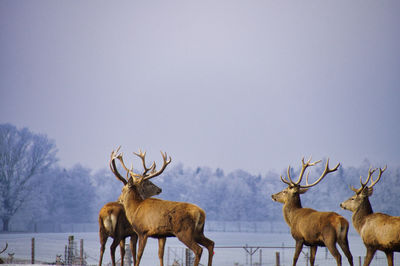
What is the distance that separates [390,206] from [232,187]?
21.2m

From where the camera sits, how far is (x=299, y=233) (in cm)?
1328

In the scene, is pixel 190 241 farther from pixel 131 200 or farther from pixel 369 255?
pixel 369 255

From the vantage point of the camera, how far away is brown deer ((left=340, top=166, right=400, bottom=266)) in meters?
11.9

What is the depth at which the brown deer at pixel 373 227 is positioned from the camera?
1192cm

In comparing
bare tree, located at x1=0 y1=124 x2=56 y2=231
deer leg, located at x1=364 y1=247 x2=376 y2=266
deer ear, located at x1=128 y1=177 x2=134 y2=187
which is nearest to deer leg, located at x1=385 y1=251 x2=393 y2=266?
deer leg, located at x1=364 y1=247 x2=376 y2=266

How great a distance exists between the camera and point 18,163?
196 ft

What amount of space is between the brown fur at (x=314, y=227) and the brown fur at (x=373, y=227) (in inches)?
16.0

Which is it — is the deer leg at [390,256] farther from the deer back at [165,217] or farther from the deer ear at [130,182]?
the deer ear at [130,182]

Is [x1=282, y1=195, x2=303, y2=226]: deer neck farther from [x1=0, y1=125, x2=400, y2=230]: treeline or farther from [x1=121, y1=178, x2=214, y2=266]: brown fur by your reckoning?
[x1=0, y1=125, x2=400, y2=230]: treeline

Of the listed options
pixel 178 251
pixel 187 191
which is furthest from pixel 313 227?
pixel 187 191

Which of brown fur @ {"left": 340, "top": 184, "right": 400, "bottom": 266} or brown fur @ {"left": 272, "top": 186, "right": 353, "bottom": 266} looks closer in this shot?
brown fur @ {"left": 340, "top": 184, "right": 400, "bottom": 266}

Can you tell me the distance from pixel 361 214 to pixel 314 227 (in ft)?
3.42

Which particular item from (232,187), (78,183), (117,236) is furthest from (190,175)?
(117,236)

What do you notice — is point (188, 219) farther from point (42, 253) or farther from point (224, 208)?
point (224, 208)
